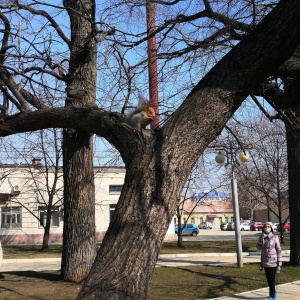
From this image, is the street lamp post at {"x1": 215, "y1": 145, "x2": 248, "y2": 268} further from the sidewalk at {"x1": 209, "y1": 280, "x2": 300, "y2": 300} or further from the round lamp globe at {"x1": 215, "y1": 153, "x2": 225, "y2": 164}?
the sidewalk at {"x1": 209, "y1": 280, "x2": 300, "y2": 300}

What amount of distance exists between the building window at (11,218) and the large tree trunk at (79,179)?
26.6m

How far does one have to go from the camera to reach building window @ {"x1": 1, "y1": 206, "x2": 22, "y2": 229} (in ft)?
116

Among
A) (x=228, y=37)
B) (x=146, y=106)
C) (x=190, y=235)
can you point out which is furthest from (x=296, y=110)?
(x=190, y=235)

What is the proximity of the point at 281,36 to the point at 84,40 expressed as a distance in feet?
23.2

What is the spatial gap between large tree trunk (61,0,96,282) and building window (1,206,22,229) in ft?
87.4

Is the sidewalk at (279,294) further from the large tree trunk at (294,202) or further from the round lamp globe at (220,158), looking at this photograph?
the round lamp globe at (220,158)

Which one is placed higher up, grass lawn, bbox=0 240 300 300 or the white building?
the white building

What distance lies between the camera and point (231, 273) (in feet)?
40.2

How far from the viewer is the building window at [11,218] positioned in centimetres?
3547

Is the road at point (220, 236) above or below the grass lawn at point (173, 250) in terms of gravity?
above

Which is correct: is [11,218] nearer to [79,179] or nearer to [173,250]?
[173,250]

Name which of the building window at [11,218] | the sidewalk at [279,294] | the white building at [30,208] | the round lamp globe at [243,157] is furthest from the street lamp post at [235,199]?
the building window at [11,218]

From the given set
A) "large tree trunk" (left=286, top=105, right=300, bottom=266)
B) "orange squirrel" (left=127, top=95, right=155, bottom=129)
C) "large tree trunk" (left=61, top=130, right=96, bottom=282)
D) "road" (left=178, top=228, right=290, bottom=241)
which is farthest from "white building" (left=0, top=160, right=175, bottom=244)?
"orange squirrel" (left=127, top=95, right=155, bottom=129)

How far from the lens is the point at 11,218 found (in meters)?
35.6
